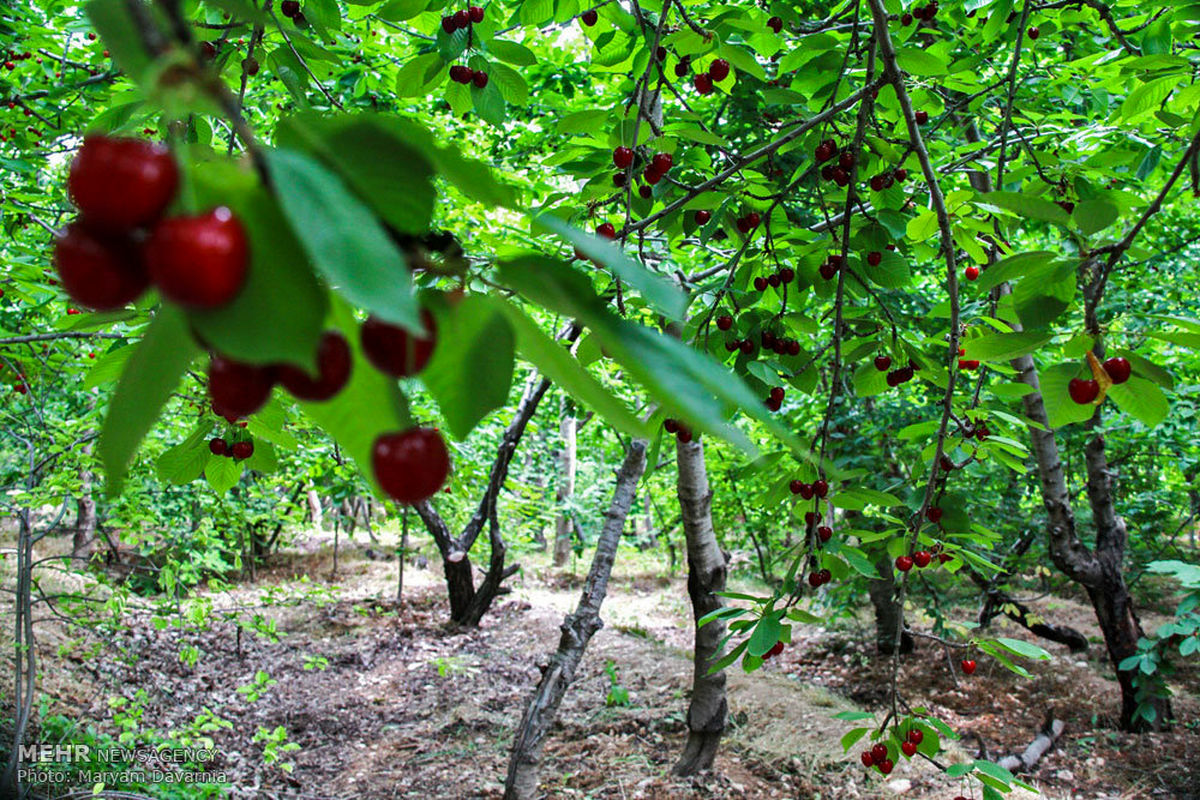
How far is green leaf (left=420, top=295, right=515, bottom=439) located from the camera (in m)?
0.45

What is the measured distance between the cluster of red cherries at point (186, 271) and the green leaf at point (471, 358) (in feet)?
0.05

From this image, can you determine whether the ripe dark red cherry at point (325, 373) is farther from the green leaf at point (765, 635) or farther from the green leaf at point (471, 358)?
the green leaf at point (765, 635)

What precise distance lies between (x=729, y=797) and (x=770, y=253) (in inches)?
131

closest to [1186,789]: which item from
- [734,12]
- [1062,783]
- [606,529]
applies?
[1062,783]

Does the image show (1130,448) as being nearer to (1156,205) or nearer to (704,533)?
(704,533)

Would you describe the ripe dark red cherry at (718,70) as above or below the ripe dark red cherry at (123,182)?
above

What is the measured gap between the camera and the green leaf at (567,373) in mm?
413

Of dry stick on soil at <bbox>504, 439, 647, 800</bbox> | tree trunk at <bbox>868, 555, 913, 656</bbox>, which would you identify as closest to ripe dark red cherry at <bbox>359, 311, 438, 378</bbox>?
dry stick on soil at <bbox>504, 439, 647, 800</bbox>

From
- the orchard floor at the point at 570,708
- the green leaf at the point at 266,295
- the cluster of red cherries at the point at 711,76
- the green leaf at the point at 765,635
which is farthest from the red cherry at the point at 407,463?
the orchard floor at the point at 570,708

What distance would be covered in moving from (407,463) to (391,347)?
7cm

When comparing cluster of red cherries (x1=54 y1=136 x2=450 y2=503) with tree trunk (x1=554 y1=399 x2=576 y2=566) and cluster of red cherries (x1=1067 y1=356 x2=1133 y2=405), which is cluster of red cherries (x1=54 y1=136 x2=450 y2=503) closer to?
cluster of red cherries (x1=1067 y1=356 x2=1133 y2=405)

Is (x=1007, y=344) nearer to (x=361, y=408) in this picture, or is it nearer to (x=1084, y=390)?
(x=1084, y=390)

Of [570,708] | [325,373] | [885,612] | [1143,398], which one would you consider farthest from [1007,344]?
[885,612]

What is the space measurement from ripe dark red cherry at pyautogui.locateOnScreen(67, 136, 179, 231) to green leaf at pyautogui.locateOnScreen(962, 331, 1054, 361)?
1095mm
